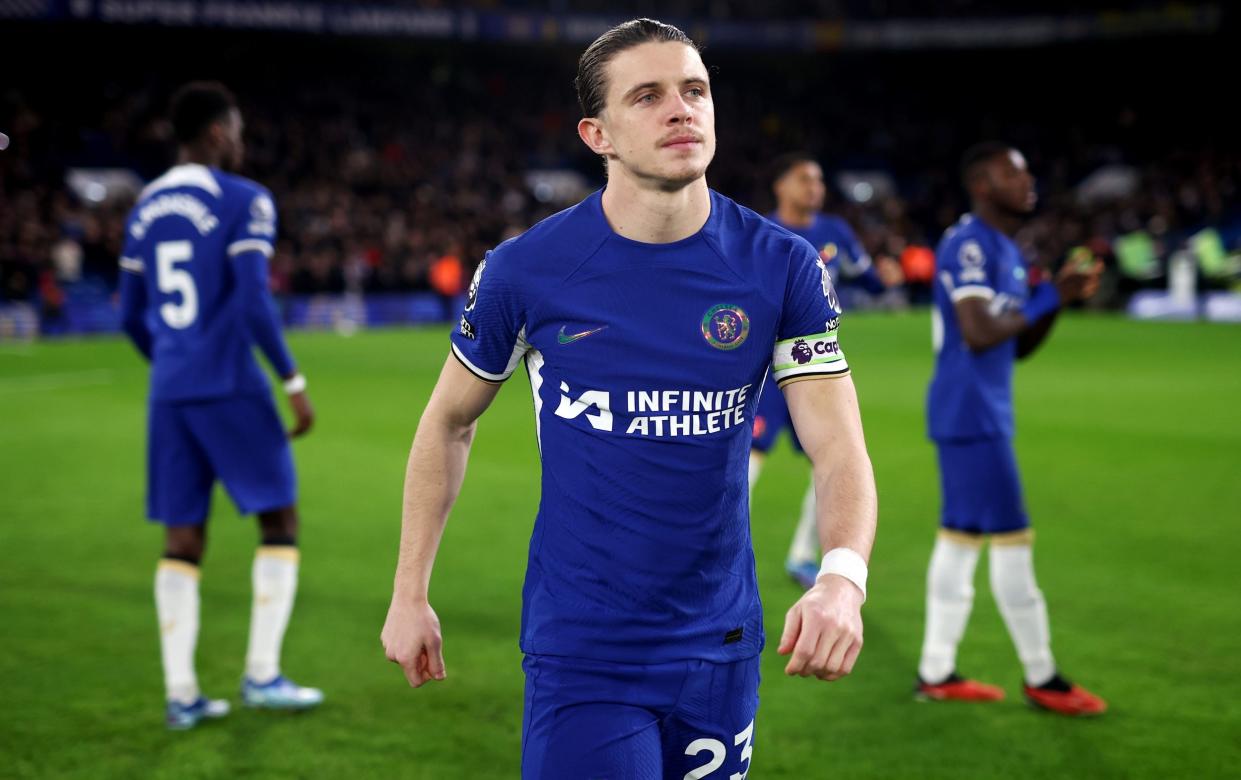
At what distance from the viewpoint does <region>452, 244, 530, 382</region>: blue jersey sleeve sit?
2.71 meters

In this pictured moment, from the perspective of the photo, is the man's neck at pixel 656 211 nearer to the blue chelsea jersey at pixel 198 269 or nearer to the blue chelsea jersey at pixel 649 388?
the blue chelsea jersey at pixel 649 388

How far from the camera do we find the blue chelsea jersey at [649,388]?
2.65m

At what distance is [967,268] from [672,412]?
304 centimetres

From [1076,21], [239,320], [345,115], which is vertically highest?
[1076,21]

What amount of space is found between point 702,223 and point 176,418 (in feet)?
11.0

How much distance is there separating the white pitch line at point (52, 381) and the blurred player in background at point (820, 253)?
1365 cm

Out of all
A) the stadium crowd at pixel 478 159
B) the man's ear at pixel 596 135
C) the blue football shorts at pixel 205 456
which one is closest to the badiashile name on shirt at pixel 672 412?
the man's ear at pixel 596 135

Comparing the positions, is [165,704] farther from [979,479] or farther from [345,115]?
[345,115]

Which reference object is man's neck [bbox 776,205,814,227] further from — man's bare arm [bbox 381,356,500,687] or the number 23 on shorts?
the number 23 on shorts

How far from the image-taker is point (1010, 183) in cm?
542

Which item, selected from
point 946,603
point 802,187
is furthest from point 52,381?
point 946,603

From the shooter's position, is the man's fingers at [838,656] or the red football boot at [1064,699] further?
the red football boot at [1064,699]

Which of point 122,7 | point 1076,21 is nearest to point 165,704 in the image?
point 122,7

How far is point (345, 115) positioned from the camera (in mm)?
42656
